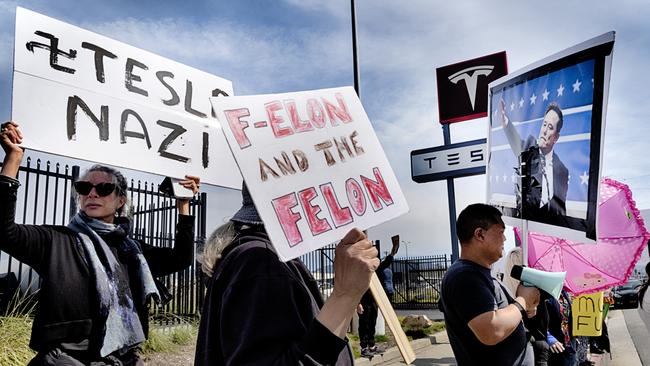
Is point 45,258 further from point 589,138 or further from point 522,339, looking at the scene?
point 589,138

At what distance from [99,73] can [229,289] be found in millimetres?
1585

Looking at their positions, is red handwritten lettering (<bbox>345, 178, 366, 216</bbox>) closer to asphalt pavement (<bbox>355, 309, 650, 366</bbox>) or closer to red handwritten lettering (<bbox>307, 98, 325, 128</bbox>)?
red handwritten lettering (<bbox>307, 98, 325, 128</bbox>)

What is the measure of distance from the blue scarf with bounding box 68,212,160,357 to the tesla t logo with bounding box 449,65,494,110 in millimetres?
7759

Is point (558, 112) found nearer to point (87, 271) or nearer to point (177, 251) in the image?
point (177, 251)

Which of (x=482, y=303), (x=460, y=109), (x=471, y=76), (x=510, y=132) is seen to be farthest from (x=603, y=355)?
(x=482, y=303)

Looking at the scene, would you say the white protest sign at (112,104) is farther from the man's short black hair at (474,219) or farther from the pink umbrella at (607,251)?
the pink umbrella at (607,251)

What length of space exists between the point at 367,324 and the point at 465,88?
186 inches

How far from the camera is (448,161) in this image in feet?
25.5

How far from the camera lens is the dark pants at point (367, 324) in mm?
8480

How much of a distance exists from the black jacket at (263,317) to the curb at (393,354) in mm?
7037

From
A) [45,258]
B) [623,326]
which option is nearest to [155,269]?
[45,258]

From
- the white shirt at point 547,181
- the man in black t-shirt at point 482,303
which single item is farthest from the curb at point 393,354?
the white shirt at point 547,181

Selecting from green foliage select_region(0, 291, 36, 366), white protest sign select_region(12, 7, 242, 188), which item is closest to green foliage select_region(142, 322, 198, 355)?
green foliage select_region(0, 291, 36, 366)

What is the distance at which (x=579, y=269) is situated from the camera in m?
3.90
